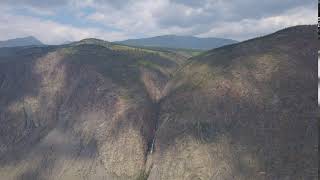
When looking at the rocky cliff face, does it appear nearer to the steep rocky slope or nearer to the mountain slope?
the mountain slope


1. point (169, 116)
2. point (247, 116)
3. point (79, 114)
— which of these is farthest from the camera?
point (79, 114)

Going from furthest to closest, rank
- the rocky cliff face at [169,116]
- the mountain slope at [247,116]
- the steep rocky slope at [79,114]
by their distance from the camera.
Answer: the steep rocky slope at [79,114] → the rocky cliff face at [169,116] → the mountain slope at [247,116]

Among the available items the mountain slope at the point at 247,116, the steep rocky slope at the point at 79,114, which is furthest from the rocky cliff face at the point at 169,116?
the steep rocky slope at the point at 79,114

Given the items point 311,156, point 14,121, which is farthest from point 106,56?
point 311,156

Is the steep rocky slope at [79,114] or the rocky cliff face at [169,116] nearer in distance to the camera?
the rocky cliff face at [169,116]

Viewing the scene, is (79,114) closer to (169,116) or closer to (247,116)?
(169,116)

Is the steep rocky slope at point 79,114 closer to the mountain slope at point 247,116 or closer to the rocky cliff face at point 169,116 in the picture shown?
the rocky cliff face at point 169,116

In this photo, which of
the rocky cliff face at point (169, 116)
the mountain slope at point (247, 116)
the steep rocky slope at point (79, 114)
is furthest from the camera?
the steep rocky slope at point (79, 114)

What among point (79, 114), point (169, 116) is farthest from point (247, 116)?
point (79, 114)

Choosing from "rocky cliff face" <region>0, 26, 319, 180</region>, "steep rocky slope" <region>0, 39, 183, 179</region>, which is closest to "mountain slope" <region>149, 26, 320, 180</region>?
"rocky cliff face" <region>0, 26, 319, 180</region>
